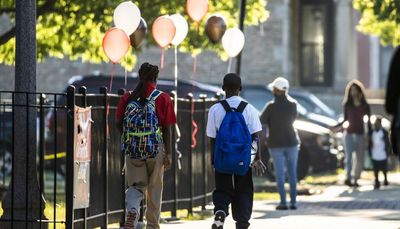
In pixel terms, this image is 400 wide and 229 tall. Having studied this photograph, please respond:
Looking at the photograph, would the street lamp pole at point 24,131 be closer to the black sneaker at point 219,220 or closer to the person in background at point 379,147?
the black sneaker at point 219,220

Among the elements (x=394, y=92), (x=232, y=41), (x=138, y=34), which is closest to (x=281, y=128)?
(x=232, y=41)

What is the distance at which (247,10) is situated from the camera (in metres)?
23.4

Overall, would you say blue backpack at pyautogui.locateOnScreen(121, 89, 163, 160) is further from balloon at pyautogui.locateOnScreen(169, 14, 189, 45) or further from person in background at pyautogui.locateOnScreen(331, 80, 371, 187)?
person in background at pyautogui.locateOnScreen(331, 80, 371, 187)

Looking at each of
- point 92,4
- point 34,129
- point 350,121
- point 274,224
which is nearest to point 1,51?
point 92,4

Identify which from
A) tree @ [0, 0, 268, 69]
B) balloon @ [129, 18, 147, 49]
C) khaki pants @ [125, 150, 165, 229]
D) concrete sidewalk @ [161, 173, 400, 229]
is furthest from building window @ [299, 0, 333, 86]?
Answer: khaki pants @ [125, 150, 165, 229]

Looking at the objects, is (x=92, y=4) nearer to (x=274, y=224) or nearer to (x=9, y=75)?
(x=274, y=224)

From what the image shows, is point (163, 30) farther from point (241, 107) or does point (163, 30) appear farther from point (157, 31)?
point (241, 107)

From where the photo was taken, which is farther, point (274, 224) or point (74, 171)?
point (274, 224)

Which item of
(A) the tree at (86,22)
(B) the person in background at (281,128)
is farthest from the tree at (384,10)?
(B) the person in background at (281,128)

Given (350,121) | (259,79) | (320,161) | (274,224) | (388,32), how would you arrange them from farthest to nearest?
(259,79), (388,32), (320,161), (350,121), (274,224)

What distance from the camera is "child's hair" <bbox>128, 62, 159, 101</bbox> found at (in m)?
12.5

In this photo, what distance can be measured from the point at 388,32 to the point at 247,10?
6026 mm

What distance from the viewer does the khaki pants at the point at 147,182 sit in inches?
495

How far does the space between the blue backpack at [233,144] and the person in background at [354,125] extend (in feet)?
32.6
